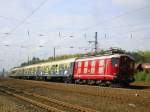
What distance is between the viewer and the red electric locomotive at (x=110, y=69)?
97.2 ft

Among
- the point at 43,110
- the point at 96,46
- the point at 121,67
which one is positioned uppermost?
the point at 96,46

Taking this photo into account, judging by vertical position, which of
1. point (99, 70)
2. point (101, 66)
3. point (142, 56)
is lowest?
point (99, 70)

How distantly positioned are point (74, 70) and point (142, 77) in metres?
13.9

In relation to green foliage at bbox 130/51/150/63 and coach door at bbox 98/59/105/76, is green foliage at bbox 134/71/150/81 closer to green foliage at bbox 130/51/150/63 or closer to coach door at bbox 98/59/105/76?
coach door at bbox 98/59/105/76

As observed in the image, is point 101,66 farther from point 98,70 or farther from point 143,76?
point 143,76

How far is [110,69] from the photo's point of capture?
29.9 metres

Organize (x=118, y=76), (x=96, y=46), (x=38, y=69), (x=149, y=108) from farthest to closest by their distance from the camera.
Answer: (x=38, y=69) → (x=96, y=46) → (x=118, y=76) → (x=149, y=108)

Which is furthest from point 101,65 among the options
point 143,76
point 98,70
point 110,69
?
point 143,76

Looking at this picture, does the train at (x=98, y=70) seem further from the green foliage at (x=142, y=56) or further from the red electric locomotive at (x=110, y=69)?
→ the green foliage at (x=142, y=56)

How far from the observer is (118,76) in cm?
2945

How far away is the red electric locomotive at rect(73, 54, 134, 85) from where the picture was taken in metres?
29.6

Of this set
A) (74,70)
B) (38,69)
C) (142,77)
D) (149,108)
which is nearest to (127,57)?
(74,70)

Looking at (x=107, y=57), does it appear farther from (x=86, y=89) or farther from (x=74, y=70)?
(x=74, y=70)

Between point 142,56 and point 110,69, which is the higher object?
point 142,56
